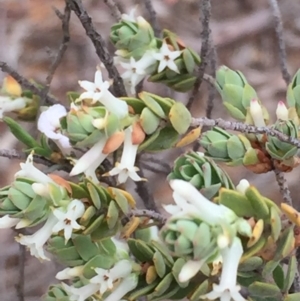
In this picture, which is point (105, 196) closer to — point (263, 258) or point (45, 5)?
point (263, 258)

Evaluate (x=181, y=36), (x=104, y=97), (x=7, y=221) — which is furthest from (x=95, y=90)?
(x=181, y=36)

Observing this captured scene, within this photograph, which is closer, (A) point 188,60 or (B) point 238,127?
(B) point 238,127

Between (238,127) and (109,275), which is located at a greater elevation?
(238,127)

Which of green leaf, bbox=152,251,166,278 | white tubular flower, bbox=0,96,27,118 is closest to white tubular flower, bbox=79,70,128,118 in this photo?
green leaf, bbox=152,251,166,278

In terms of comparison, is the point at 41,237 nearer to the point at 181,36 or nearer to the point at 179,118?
the point at 179,118

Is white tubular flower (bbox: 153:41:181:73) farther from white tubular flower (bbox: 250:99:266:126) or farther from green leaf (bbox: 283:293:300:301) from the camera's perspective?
green leaf (bbox: 283:293:300:301)

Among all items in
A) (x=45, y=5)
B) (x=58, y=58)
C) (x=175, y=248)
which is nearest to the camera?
(x=175, y=248)

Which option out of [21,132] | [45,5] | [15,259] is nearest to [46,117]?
[21,132]
